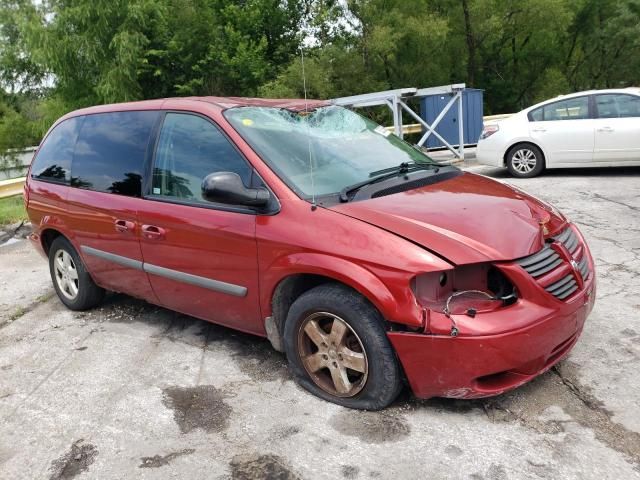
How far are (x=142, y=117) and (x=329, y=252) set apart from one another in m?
1.98

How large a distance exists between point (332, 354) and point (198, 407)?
0.84 meters

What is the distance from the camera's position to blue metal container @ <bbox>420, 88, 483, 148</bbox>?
15078 mm

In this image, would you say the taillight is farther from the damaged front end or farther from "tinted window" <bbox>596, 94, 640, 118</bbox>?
the damaged front end

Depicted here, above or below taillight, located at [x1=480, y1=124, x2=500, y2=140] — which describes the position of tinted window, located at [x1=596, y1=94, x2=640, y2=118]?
above

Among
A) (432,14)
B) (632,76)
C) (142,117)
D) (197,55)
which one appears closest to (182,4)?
(197,55)

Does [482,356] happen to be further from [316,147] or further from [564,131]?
[564,131]

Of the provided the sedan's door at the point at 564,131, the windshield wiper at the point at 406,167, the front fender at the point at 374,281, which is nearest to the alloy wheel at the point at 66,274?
the front fender at the point at 374,281

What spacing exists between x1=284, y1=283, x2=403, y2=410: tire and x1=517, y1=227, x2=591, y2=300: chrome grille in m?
0.78

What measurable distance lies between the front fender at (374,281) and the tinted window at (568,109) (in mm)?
7788

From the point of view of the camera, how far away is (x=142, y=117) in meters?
4.07

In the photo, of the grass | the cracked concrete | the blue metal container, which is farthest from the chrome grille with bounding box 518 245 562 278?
the blue metal container

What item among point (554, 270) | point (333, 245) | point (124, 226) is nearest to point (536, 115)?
point (554, 270)

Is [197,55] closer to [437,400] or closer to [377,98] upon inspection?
[377,98]

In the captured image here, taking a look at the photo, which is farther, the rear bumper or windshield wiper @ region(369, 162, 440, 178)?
windshield wiper @ region(369, 162, 440, 178)
